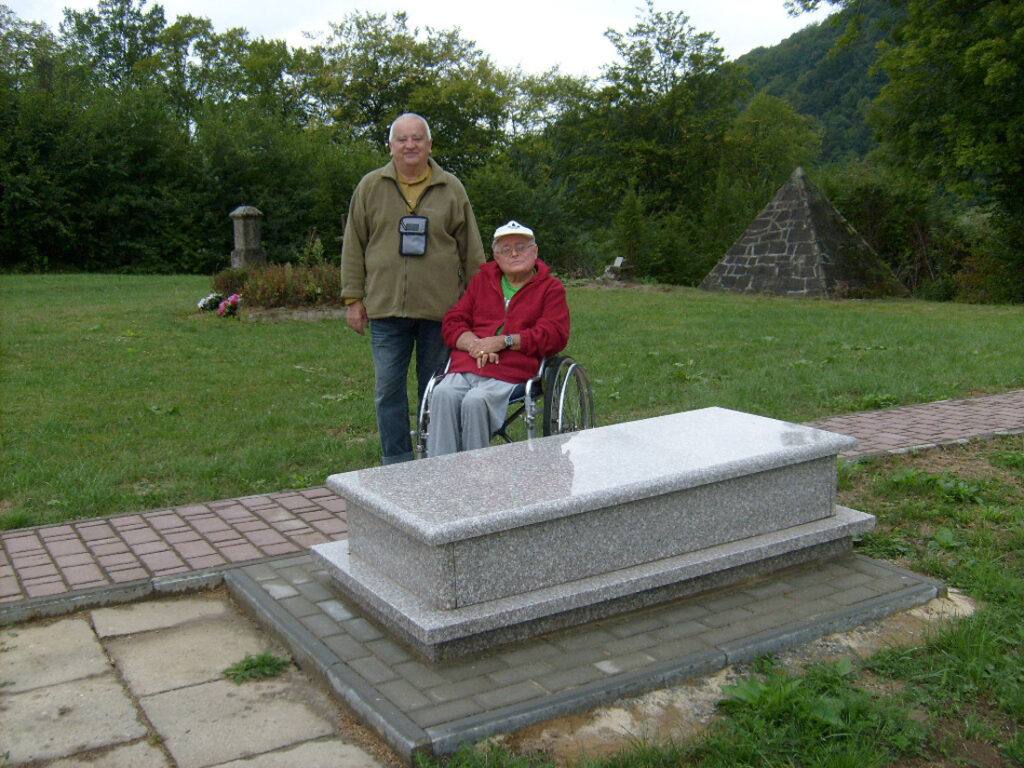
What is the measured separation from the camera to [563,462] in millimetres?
3930

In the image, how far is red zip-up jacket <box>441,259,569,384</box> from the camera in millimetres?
4992

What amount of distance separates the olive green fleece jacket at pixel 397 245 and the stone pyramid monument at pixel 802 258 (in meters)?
13.8

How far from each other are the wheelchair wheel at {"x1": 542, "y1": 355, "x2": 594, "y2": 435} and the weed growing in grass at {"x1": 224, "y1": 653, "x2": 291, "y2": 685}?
191 centimetres

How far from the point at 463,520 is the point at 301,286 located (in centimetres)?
1078

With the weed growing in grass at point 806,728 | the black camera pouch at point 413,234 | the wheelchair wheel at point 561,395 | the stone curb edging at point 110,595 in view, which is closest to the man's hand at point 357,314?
the black camera pouch at point 413,234

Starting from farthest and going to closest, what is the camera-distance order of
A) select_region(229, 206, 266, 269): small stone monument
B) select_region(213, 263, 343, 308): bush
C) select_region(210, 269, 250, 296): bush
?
select_region(229, 206, 266, 269): small stone monument, select_region(210, 269, 250, 296): bush, select_region(213, 263, 343, 308): bush

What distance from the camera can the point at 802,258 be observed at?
18.6 meters

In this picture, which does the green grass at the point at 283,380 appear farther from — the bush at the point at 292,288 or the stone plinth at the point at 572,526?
the stone plinth at the point at 572,526

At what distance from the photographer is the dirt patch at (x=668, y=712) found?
2801 mm

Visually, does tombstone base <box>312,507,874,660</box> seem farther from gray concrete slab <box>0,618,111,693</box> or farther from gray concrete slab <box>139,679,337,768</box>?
gray concrete slab <box>0,618,111,693</box>

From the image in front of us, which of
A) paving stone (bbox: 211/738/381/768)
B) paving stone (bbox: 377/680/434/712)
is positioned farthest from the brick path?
paving stone (bbox: 211/738/381/768)

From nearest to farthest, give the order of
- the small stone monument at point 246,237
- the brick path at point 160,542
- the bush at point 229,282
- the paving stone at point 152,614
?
the paving stone at point 152,614 < the brick path at point 160,542 < the bush at point 229,282 < the small stone monument at point 246,237

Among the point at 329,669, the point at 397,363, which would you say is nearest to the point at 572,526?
the point at 329,669

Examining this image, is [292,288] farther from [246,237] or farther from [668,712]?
[668,712]
